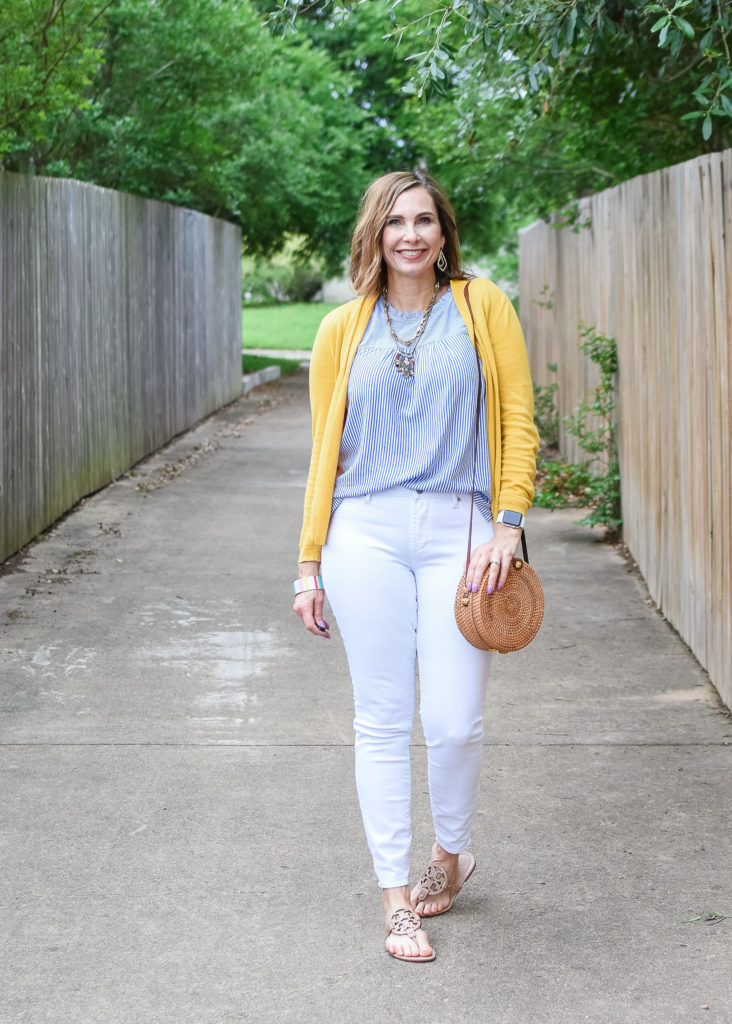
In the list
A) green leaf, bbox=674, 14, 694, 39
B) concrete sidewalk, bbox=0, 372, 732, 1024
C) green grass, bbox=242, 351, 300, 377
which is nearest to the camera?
concrete sidewalk, bbox=0, 372, 732, 1024

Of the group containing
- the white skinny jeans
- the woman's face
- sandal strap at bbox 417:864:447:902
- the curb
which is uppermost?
the curb

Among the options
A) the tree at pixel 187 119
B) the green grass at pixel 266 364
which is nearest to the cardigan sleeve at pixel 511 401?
the tree at pixel 187 119

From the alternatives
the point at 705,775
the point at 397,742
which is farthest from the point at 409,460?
the point at 705,775

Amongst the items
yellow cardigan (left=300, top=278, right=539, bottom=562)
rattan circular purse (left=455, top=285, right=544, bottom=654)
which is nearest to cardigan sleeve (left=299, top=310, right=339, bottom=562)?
yellow cardigan (left=300, top=278, right=539, bottom=562)

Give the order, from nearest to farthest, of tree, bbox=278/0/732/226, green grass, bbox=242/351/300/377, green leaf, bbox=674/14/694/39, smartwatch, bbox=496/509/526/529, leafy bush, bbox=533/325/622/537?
smartwatch, bbox=496/509/526/529, green leaf, bbox=674/14/694/39, tree, bbox=278/0/732/226, leafy bush, bbox=533/325/622/537, green grass, bbox=242/351/300/377

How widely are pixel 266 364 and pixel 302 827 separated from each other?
2142cm

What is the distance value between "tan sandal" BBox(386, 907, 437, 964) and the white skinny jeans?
7 cm

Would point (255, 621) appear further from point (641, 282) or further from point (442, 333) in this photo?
point (442, 333)

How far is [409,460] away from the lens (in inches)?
134

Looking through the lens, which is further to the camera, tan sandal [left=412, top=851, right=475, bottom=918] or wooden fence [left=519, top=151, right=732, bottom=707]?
wooden fence [left=519, top=151, right=732, bottom=707]

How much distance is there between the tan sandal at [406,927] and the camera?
339 centimetres

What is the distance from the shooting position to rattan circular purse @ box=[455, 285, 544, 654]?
3.29 meters

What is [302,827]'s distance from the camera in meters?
4.22

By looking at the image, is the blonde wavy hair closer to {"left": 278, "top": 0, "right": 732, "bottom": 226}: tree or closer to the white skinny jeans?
the white skinny jeans
